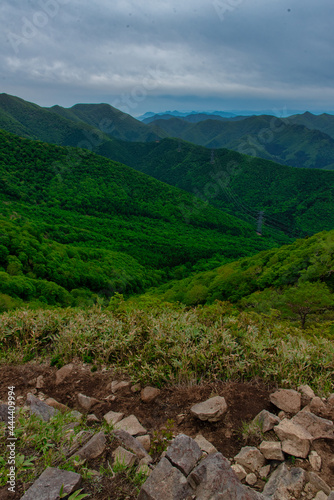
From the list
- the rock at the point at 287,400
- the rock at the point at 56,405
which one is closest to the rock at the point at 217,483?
the rock at the point at 287,400

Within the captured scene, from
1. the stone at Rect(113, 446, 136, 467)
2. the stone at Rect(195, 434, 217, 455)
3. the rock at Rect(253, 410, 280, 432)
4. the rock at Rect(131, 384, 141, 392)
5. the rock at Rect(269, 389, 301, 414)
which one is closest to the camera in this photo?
the stone at Rect(113, 446, 136, 467)

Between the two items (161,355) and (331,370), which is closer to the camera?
(331,370)

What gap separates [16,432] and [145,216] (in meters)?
96.5

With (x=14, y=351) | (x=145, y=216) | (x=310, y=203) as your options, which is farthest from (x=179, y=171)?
(x=14, y=351)

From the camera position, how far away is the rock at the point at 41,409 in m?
4.41

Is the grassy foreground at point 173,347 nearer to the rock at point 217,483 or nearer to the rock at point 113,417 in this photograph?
the rock at point 113,417

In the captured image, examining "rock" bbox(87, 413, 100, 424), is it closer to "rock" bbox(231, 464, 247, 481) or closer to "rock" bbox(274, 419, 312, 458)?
"rock" bbox(231, 464, 247, 481)

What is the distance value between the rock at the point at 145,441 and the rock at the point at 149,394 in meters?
0.89

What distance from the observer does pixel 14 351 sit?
250 inches

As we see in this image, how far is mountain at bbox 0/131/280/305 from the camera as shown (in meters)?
36.7

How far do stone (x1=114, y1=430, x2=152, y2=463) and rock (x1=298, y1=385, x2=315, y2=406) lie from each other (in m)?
2.64

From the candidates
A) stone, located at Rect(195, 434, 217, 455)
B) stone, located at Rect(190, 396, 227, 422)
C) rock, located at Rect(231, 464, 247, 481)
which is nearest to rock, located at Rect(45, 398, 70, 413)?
stone, located at Rect(190, 396, 227, 422)

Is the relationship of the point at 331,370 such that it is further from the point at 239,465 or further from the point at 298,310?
the point at 298,310

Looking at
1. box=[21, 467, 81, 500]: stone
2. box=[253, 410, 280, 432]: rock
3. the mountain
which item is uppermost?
box=[253, 410, 280, 432]: rock
